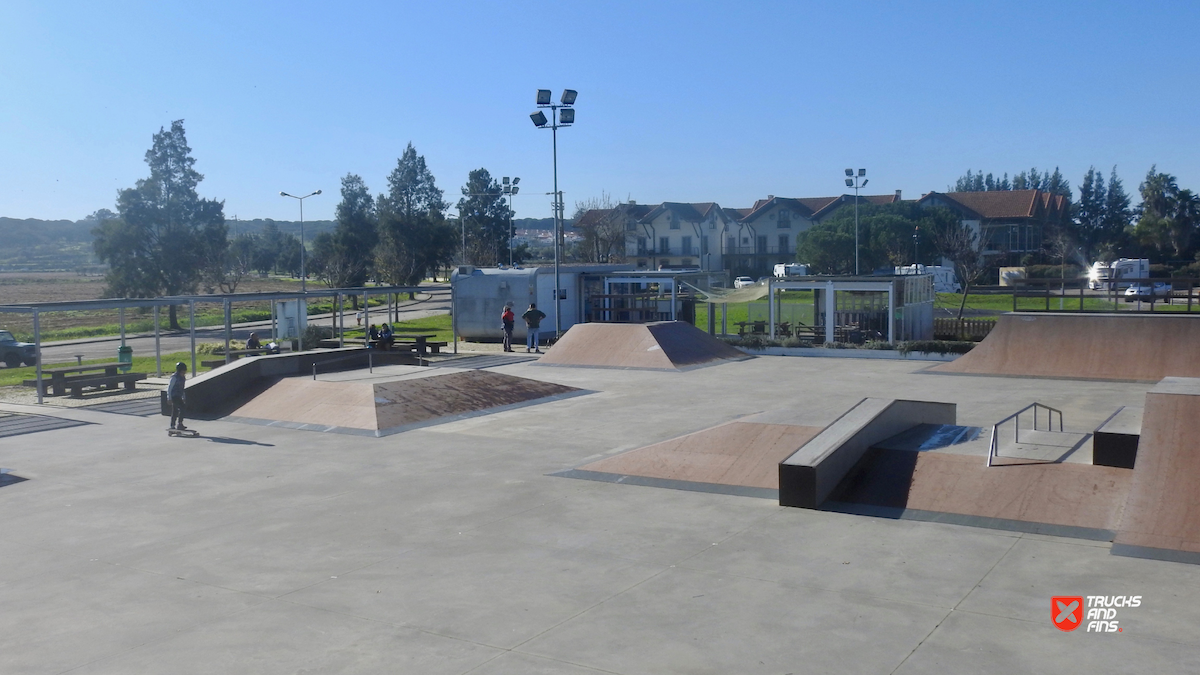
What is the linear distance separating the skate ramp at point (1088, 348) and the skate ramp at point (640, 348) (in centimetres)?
616

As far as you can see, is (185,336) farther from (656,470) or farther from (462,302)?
(656,470)

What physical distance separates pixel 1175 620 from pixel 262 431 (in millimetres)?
13586

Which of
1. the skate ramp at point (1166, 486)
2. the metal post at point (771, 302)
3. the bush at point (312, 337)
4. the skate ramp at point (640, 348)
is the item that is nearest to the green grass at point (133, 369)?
the bush at point (312, 337)

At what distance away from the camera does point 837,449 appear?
10.4m

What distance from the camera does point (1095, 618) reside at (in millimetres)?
6629

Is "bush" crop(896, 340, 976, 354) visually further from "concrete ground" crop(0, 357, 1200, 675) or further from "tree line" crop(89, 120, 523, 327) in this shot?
"tree line" crop(89, 120, 523, 327)

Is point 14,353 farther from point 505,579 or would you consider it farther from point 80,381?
point 505,579

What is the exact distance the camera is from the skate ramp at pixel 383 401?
15906 mm

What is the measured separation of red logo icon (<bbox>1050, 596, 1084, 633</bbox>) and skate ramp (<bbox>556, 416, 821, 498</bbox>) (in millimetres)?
3892

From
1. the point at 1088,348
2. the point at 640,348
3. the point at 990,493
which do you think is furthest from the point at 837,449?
the point at 640,348

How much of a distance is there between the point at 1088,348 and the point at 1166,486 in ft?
45.9

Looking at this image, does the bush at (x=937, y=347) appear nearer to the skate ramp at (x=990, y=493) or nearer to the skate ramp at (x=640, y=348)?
the skate ramp at (x=640, y=348)

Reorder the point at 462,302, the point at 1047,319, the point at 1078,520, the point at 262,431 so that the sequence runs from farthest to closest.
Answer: the point at 462,302 < the point at 1047,319 < the point at 262,431 < the point at 1078,520

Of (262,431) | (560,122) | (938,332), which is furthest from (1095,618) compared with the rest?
(560,122)
